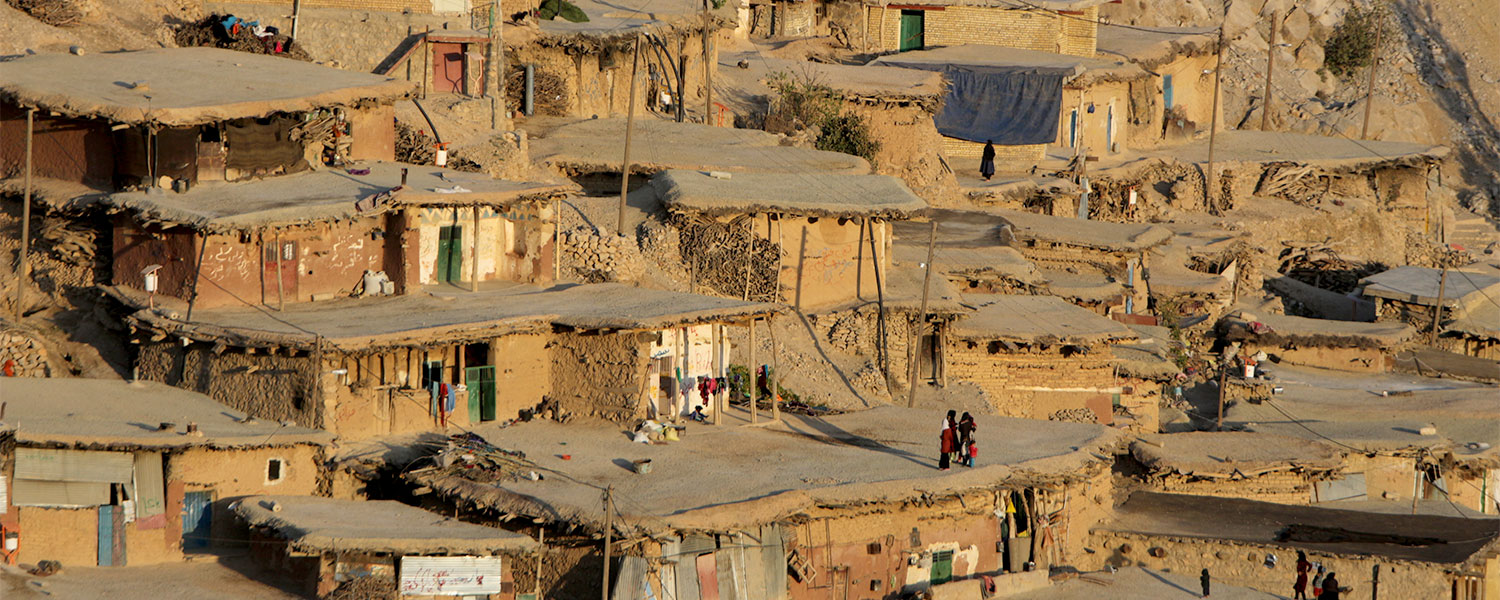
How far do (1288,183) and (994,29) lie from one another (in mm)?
8377

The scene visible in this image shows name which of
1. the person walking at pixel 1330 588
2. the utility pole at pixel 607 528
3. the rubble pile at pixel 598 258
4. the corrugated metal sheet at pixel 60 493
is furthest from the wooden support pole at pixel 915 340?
the corrugated metal sheet at pixel 60 493

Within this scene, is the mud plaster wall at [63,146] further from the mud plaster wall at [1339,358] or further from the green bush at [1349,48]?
the green bush at [1349,48]

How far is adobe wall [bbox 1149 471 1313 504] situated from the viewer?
31484 millimetres

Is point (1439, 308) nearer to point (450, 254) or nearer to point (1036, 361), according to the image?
point (1036, 361)

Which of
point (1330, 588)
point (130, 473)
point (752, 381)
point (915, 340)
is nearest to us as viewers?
point (130, 473)

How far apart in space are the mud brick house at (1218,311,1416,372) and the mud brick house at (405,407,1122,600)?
12458mm

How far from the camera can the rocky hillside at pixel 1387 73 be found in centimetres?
6122

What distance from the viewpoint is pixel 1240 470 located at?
3127 centimetres

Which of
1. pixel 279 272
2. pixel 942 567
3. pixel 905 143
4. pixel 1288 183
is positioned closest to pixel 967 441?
pixel 942 567

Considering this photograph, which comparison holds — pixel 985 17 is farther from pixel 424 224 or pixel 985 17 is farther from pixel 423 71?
pixel 424 224

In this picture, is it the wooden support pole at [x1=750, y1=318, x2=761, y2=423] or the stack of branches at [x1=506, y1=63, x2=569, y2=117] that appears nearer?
the wooden support pole at [x1=750, y1=318, x2=761, y2=423]

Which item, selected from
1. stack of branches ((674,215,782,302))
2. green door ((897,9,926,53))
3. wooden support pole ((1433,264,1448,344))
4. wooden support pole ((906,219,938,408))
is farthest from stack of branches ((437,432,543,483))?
green door ((897,9,926,53))

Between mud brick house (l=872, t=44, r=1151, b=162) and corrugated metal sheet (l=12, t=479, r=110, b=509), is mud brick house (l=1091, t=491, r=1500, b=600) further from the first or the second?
mud brick house (l=872, t=44, r=1151, b=162)

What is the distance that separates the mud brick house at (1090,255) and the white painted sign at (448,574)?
1847 centimetres
